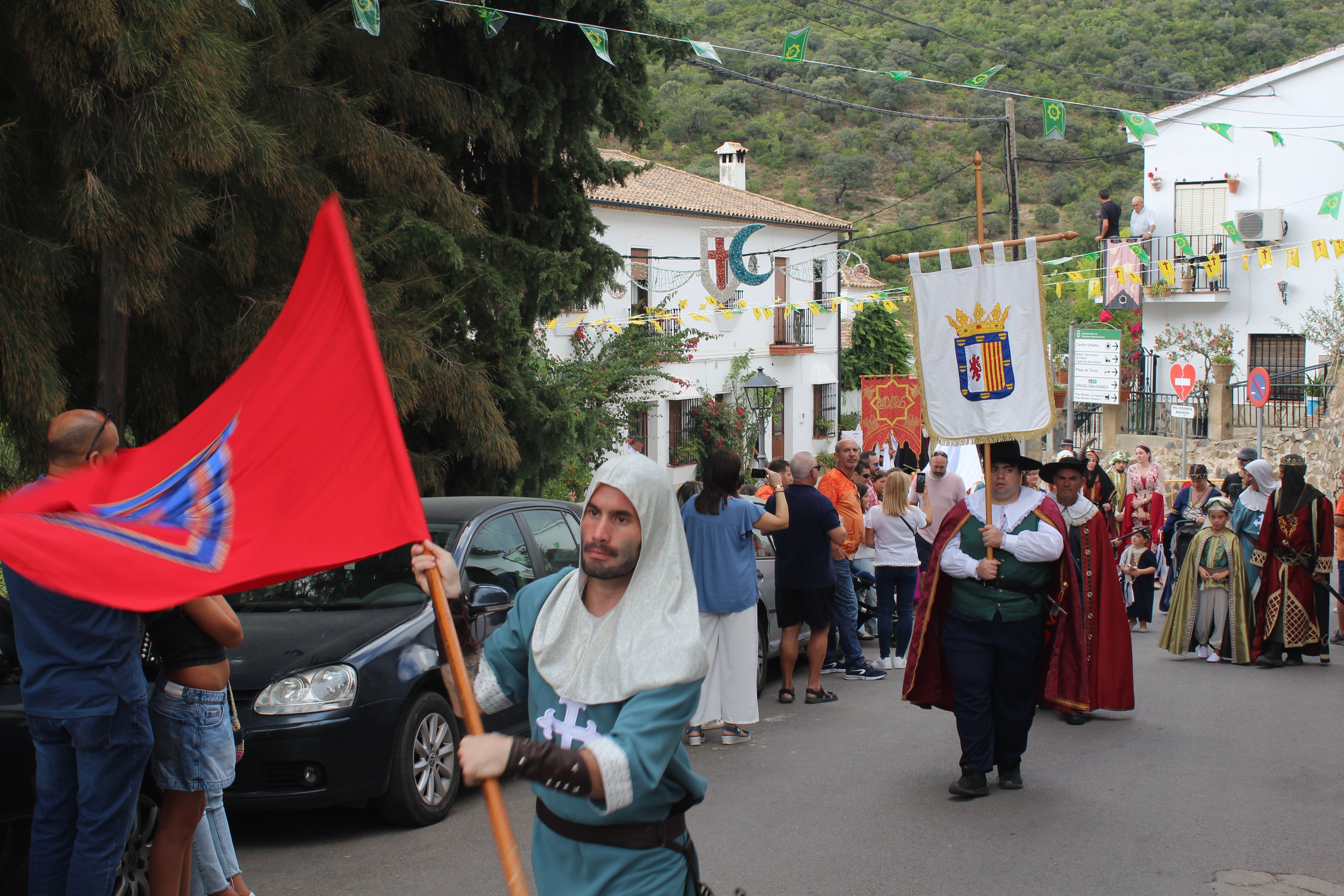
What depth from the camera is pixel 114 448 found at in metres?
4.02

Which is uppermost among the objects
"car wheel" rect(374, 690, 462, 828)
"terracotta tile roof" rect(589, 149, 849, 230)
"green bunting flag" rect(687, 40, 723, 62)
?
"terracotta tile roof" rect(589, 149, 849, 230)

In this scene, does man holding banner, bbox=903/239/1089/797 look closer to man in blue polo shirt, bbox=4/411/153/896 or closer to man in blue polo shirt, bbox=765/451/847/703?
man in blue polo shirt, bbox=765/451/847/703

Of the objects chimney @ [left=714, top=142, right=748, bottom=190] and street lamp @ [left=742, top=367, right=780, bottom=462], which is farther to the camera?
chimney @ [left=714, top=142, right=748, bottom=190]

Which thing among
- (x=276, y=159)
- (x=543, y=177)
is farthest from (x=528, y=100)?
(x=276, y=159)

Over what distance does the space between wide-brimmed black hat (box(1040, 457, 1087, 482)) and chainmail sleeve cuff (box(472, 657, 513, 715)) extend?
625 centimetres

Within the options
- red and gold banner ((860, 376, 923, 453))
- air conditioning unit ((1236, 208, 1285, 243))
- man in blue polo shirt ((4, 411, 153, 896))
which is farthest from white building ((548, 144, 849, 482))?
man in blue polo shirt ((4, 411, 153, 896))

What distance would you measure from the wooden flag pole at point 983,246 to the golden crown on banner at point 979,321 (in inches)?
14.1

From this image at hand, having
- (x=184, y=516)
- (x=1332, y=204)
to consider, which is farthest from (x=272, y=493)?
(x=1332, y=204)

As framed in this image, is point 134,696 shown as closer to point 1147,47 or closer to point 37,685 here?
point 37,685

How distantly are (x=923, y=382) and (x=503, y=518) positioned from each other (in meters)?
2.76

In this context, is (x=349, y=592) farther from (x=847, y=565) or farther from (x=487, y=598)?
(x=847, y=565)

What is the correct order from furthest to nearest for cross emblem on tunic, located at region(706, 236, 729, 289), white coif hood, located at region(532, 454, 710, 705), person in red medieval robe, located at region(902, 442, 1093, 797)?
cross emblem on tunic, located at region(706, 236, 729, 289) < person in red medieval robe, located at region(902, 442, 1093, 797) < white coif hood, located at region(532, 454, 710, 705)

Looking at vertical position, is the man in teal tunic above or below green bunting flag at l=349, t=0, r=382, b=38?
below

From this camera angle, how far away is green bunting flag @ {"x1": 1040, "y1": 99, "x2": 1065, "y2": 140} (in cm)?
1494
